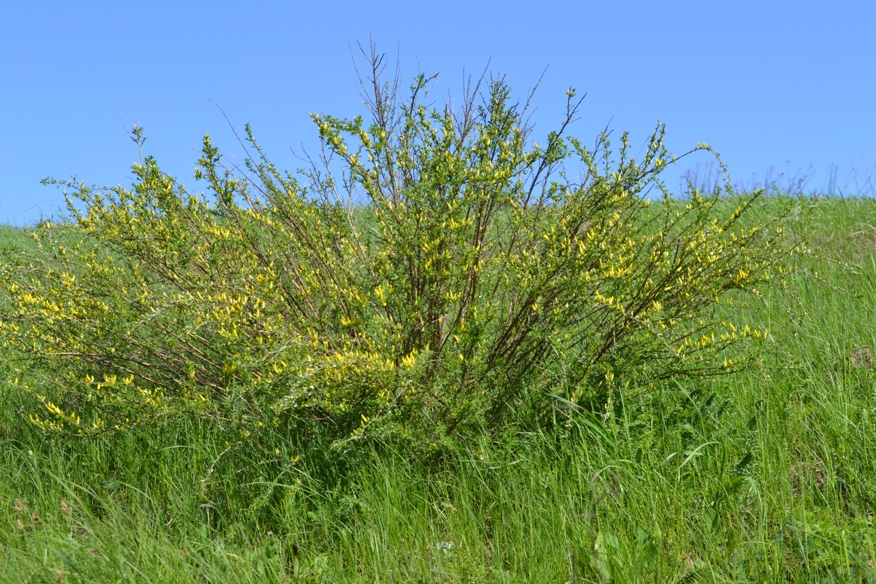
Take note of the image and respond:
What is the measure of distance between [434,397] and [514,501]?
0.59 m

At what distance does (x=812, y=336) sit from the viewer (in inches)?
200

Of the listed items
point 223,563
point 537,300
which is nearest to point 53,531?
point 223,563

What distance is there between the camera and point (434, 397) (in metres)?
3.76

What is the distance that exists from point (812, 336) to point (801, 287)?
5.21 ft

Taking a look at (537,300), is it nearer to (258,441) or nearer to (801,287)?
(258,441)

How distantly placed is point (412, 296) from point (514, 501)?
3.48 ft

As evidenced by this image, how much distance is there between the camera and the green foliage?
3.77 meters

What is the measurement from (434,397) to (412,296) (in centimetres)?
50

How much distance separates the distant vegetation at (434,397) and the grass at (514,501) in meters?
0.02

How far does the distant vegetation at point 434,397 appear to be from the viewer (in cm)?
328

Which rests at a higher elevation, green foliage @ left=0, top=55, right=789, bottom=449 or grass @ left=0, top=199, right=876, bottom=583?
green foliage @ left=0, top=55, right=789, bottom=449

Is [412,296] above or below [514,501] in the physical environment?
above

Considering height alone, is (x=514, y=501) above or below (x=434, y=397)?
below

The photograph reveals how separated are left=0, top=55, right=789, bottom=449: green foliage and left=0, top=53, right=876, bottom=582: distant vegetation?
2 cm
